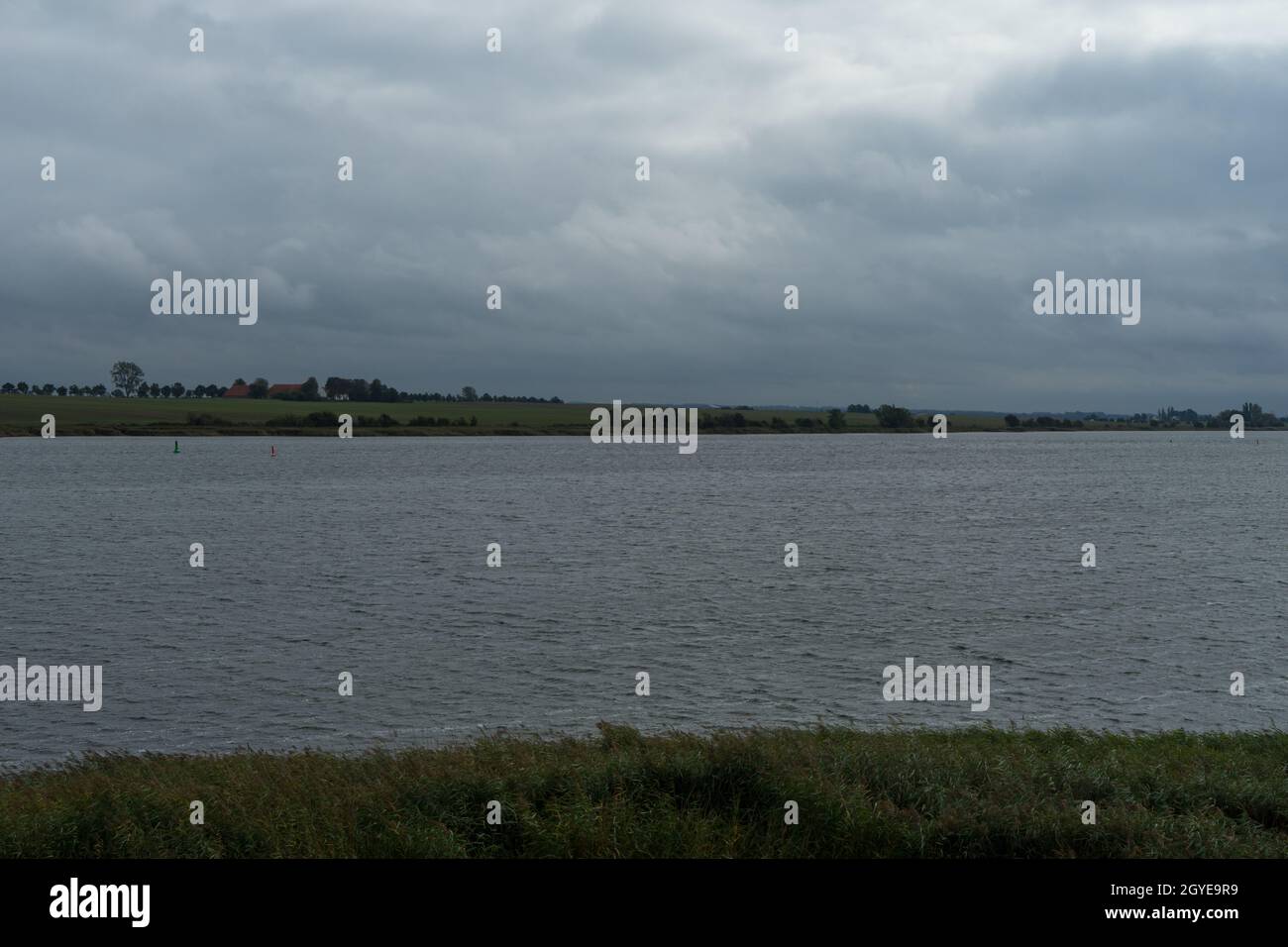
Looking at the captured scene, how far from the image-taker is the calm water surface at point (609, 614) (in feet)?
88.2

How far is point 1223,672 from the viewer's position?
31.4 meters

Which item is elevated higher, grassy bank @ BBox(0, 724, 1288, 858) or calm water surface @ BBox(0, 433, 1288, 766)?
grassy bank @ BBox(0, 724, 1288, 858)

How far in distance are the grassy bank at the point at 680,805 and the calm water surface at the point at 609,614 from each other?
8183 mm

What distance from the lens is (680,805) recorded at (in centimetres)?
1461

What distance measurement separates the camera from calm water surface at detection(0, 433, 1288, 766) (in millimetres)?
26891

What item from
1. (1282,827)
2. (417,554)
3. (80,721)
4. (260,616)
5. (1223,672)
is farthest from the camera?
(417,554)

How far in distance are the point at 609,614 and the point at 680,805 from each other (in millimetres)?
26341

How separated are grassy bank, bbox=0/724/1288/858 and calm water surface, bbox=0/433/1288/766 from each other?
26.8 feet

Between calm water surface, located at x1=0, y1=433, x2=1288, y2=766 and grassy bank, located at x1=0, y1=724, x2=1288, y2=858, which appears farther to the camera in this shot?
calm water surface, located at x1=0, y1=433, x2=1288, y2=766
